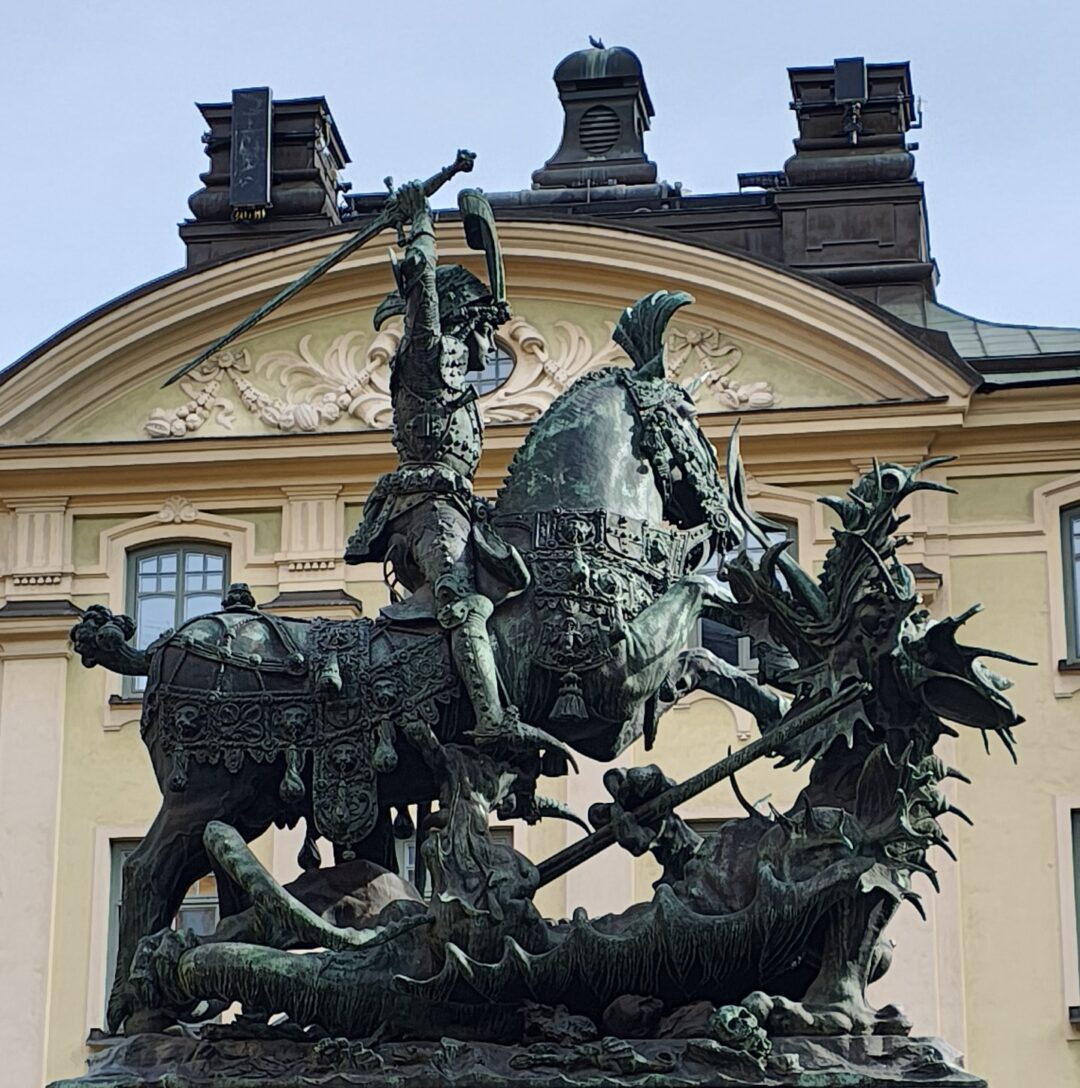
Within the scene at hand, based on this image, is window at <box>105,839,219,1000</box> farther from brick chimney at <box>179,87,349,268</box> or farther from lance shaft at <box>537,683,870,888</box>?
lance shaft at <box>537,683,870,888</box>

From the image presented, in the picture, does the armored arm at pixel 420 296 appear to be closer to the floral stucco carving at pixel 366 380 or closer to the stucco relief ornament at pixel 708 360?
the floral stucco carving at pixel 366 380

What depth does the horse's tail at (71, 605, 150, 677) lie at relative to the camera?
11883 millimetres

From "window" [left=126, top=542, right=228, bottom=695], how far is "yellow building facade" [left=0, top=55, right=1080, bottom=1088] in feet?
0.17

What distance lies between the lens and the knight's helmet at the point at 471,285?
12.0m

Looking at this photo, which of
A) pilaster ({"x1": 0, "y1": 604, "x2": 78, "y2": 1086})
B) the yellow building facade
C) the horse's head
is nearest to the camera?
the horse's head

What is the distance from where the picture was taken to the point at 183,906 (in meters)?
22.8

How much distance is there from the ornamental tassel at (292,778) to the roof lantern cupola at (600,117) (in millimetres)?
19307

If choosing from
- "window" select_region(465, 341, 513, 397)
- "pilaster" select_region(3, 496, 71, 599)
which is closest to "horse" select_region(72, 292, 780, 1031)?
"window" select_region(465, 341, 513, 397)

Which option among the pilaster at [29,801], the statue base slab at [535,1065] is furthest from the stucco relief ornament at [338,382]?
the statue base slab at [535,1065]

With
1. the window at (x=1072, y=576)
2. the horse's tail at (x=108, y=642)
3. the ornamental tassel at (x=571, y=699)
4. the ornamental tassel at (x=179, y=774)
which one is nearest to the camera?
the ornamental tassel at (x=571, y=699)

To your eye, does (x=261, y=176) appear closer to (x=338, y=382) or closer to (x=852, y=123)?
(x=338, y=382)

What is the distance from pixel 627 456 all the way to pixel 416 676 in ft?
4.10

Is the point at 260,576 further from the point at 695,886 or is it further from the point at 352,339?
the point at 695,886

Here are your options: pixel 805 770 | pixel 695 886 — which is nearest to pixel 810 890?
pixel 695 886
